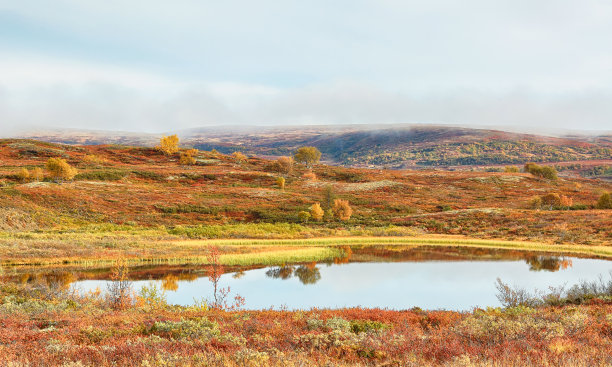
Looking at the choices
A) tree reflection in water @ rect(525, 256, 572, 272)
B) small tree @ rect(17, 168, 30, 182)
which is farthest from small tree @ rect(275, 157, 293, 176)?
tree reflection in water @ rect(525, 256, 572, 272)

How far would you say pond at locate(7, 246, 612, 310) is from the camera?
23.1 m

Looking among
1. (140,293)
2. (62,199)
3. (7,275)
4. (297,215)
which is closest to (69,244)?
(7,275)

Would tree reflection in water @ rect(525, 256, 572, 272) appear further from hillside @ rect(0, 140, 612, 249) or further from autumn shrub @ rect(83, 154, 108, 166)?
autumn shrub @ rect(83, 154, 108, 166)

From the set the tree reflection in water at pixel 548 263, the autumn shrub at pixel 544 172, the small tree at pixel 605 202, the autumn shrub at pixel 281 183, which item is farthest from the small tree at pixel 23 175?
the autumn shrub at pixel 544 172

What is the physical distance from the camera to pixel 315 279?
1149 inches

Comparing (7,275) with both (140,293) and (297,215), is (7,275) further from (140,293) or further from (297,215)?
(297,215)

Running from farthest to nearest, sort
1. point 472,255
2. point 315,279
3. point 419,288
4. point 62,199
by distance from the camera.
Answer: point 62,199 < point 472,255 < point 315,279 < point 419,288

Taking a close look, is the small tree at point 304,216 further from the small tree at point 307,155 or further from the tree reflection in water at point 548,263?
the small tree at point 307,155

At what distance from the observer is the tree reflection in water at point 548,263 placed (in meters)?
33.0

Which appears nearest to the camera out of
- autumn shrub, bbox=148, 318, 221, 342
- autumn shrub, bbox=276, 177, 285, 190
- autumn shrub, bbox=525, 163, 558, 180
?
autumn shrub, bbox=148, 318, 221, 342

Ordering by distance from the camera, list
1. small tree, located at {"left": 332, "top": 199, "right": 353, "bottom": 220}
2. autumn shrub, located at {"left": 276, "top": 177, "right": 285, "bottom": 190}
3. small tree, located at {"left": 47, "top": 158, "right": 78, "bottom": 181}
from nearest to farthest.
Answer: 1. small tree, located at {"left": 332, "top": 199, "right": 353, "bottom": 220}
2. small tree, located at {"left": 47, "top": 158, "right": 78, "bottom": 181}
3. autumn shrub, located at {"left": 276, "top": 177, "right": 285, "bottom": 190}

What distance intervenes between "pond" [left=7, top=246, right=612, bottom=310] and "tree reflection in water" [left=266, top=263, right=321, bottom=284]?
73 mm

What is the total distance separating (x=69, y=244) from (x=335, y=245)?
27.6m

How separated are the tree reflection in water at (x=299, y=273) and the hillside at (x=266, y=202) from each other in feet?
66.7
